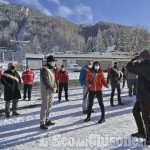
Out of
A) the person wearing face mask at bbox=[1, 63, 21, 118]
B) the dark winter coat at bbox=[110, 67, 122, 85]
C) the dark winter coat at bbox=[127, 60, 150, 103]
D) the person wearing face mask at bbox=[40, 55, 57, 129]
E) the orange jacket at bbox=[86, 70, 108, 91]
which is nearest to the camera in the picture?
the dark winter coat at bbox=[127, 60, 150, 103]

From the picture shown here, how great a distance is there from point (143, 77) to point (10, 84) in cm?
475

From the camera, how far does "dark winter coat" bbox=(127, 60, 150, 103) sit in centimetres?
590

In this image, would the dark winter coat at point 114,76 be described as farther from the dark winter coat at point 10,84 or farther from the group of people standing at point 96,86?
the dark winter coat at point 10,84

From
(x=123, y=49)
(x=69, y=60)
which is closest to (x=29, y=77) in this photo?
(x=69, y=60)

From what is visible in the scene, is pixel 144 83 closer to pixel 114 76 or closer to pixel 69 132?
pixel 69 132

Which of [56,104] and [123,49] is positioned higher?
[123,49]

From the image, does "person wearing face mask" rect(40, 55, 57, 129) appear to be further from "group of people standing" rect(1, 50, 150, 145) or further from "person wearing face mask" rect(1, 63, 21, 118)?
"person wearing face mask" rect(1, 63, 21, 118)

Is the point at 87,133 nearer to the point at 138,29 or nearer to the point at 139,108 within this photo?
the point at 139,108

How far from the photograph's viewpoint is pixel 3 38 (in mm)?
190875

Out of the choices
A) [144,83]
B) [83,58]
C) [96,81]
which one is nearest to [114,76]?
[96,81]

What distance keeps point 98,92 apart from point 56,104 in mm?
3694

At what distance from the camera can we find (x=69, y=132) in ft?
23.5

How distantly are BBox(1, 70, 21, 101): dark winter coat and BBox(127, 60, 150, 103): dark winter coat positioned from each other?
449cm

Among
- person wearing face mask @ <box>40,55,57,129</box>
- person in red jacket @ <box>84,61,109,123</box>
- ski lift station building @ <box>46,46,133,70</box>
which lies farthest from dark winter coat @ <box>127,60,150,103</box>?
ski lift station building @ <box>46,46,133,70</box>
